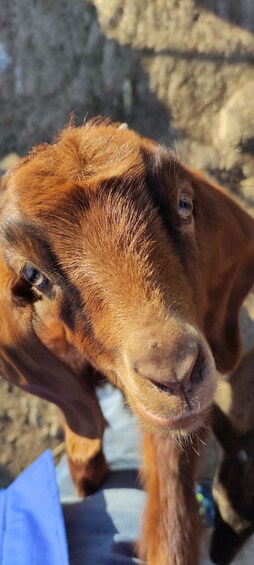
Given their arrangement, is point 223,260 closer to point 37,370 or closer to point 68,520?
point 37,370

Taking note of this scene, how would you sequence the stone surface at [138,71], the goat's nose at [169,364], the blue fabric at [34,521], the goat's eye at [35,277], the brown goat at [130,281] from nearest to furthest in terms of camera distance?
the goat's nose at [169,364] → the brown goat at [130,281] → the goat's eye at [35,277] → the blue fabric at [34,521] → the stone surface at [138,71]

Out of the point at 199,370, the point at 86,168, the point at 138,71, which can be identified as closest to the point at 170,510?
the point at 199,370

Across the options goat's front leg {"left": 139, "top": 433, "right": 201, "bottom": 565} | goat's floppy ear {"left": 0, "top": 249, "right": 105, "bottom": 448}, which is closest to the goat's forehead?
goat's floppy ear {"left": 0, "top": 249, "right": 105, "bottom": 448}

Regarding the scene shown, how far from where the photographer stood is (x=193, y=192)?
1959 millimetres

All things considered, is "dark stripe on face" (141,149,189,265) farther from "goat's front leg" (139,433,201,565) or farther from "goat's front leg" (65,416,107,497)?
"goat's front leg" (65,416,107,497)

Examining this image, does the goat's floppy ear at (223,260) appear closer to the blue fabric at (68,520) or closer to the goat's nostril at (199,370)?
the goat's nostril at (199,370)

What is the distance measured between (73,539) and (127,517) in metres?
0.26

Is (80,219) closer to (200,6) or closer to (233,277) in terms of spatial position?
(233,277)

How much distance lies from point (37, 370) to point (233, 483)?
0.96m

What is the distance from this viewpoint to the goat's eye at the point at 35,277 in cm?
175

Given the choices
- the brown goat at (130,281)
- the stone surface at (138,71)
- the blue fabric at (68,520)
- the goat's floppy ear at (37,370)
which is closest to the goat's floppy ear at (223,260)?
the brown goat at (130,281)

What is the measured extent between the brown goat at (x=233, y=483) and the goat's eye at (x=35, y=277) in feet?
3.85

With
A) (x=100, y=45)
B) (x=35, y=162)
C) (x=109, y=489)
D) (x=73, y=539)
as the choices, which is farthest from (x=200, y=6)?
(x=73, y=539)

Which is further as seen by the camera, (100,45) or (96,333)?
(100,45)
